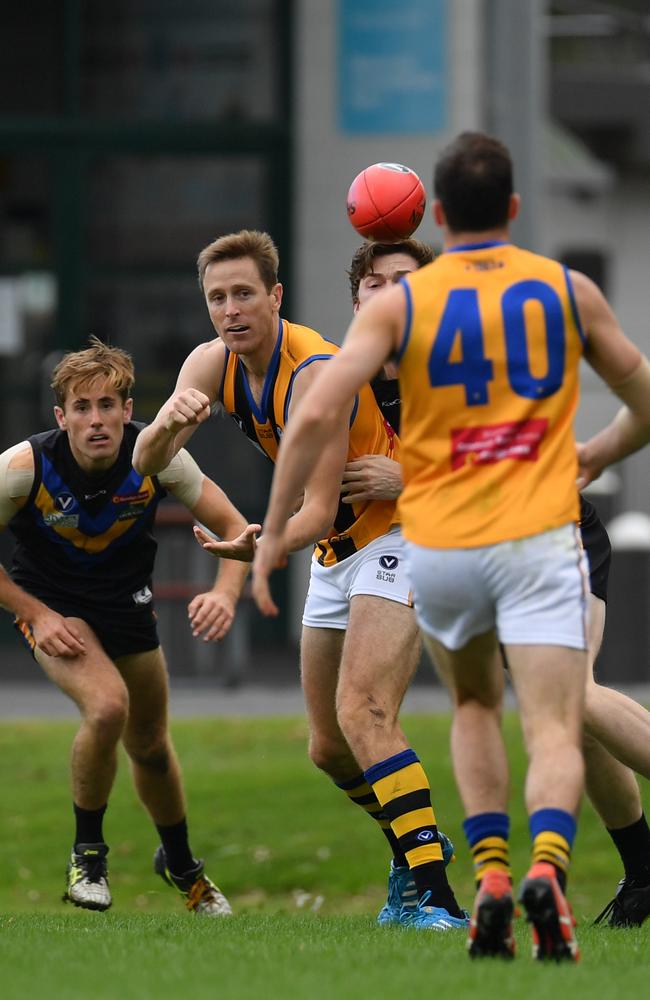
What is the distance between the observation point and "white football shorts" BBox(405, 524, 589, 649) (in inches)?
199

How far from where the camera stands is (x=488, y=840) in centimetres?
524

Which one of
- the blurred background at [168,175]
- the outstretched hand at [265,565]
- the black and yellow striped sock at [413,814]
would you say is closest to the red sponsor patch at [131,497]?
the black and yellow striped sock at [413,814]

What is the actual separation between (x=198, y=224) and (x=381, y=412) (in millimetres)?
10417

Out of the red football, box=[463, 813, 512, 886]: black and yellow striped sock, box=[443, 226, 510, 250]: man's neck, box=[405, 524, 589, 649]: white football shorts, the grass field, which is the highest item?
box=[443, 226, 510, 250]: man's neck

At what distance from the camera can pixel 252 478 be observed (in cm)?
1708

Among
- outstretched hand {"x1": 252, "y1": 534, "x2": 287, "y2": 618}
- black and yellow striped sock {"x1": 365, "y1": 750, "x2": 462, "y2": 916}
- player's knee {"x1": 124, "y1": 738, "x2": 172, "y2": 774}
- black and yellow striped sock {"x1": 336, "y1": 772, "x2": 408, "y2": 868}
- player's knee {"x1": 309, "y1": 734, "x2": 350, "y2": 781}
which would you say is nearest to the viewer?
outstretched hand {"x1": 252, "y1": 534, "x2": 287, "y2": 618}

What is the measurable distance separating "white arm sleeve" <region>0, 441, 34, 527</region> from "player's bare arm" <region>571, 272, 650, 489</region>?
2.62 meters

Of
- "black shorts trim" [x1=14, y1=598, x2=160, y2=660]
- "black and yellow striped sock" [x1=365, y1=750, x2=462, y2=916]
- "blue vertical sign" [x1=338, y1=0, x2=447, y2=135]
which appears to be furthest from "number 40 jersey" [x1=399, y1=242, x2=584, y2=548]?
"blue vertical sign" [x1=338, y1=0, x2=447, y2=135]

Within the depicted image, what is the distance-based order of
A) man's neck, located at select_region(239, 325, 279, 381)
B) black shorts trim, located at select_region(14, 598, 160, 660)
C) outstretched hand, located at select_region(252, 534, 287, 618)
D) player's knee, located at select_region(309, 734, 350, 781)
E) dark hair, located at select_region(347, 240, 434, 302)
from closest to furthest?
outstretched hand, located at select_region(252, 534, 287, 618), man's neck, located at select_region(239, 325, 279, 381), dark hair, located at select_region(347, 240, 434, 302), player's knee, located at select_region(309, 734, 350, 781), black shorts trim, located at select_region(14, 598, 160, 660)

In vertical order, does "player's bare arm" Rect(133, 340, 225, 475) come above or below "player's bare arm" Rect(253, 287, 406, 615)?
below

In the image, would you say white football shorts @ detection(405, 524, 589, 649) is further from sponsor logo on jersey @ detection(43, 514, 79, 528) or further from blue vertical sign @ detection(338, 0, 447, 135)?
blue vertical sign @ detection(338, 0, 447, 135)

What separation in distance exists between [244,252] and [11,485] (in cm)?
140

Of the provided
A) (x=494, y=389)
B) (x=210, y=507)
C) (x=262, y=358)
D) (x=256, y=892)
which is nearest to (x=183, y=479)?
(x=210, y=507)

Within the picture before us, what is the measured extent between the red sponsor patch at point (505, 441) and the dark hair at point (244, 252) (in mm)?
1912
